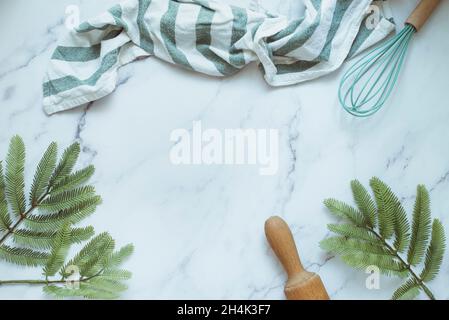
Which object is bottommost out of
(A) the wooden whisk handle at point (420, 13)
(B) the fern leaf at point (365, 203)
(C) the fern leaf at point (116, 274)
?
(C) the fern leaf at point (116, 274)

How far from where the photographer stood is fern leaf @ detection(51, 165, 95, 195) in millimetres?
1177

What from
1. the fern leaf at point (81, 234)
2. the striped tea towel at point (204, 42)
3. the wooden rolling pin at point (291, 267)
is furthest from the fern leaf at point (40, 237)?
the wooden rolling pin at point (291, 267)

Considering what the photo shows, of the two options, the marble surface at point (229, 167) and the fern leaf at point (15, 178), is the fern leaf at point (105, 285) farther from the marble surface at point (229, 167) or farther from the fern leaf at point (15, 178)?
the fern leaf at point (15, 178)

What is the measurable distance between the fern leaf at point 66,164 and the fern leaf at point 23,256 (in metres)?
0.14

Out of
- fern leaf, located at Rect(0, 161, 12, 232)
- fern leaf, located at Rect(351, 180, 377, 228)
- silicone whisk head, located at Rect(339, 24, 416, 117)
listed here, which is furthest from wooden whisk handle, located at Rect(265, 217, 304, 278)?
fern leaf, located at Rect(0, 161, 12, 232)

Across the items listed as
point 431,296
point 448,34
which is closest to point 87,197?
point 431,296

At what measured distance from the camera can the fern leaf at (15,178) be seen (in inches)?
46.3

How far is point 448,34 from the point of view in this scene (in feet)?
4.02

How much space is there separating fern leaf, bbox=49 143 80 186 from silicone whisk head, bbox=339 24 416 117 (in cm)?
53

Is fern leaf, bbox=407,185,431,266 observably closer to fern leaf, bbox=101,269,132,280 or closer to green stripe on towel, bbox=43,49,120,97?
fern leaf, bbox=101,269,132,280

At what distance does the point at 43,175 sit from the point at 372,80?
0.66m

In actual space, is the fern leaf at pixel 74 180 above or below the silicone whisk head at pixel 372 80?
below

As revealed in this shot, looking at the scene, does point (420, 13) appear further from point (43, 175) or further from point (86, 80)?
point (43, 175)

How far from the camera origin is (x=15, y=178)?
1.18 metres
